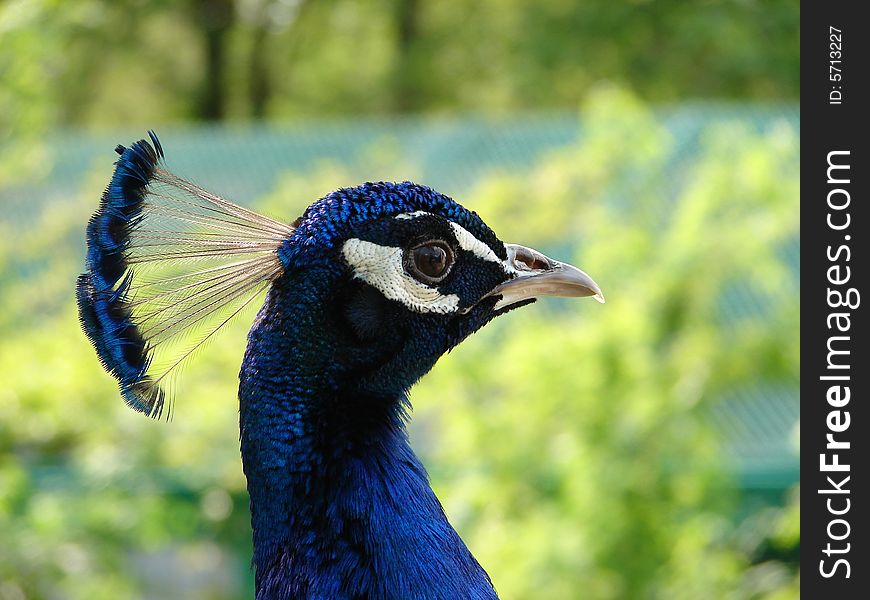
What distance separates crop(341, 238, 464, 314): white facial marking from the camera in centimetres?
145

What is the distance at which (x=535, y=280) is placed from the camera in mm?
1566

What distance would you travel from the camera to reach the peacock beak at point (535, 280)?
1566 millimetres

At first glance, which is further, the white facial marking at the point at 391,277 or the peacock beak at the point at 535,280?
the peacock beak at the point at 535,280

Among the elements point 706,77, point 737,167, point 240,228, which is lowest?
point 240,228

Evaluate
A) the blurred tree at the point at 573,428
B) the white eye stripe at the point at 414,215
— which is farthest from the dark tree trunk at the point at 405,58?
the white eye stripe at the point at 414,215

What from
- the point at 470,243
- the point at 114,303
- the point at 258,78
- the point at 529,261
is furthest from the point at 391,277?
the point at 258,78

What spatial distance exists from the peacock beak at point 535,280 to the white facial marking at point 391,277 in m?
0.08

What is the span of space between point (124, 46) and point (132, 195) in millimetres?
14870

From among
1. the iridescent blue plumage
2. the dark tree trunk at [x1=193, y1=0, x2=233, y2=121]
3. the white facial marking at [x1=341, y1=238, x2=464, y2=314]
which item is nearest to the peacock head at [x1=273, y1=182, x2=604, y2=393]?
the white facial marking at [x1=341, y1=238, x2=464, y2=314]

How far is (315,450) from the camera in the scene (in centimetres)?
142

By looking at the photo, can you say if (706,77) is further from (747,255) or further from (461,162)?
(747,255)

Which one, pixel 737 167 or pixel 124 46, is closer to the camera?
pixel 737 167
